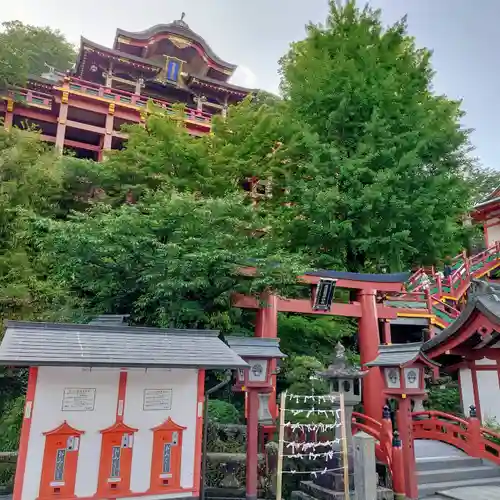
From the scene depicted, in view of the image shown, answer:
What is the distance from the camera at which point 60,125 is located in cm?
2198

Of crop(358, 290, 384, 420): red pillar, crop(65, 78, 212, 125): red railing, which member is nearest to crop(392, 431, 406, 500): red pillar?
crop(358, 290, 384, 420): red pillar

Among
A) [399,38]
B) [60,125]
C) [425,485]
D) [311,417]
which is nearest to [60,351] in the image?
[311,417]

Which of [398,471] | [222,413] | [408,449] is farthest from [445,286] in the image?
[222,413]

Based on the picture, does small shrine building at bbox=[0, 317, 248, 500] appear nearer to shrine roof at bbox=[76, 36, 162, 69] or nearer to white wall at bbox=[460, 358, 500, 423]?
white wall at bbox=[460, 358, 500, 423]

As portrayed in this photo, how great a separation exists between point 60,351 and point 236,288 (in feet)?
15.8

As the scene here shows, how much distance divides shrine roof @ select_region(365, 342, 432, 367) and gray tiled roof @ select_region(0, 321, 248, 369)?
3.39 m

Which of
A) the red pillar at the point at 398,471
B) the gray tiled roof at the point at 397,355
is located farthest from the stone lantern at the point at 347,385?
the red pillar at the point at 398,471

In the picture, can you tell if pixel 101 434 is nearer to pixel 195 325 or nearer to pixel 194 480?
pixel 194 480

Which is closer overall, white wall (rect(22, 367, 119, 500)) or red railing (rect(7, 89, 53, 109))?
white wall (rect(22, 367, 119, 500))

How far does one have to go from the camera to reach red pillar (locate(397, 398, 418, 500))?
291 inches

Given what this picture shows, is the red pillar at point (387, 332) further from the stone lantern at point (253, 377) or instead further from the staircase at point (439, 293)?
the stone lantern at point (253, 377)

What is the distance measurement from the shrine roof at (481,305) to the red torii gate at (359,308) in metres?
2.89

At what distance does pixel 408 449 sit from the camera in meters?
7.61

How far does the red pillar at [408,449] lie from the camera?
7383mm
